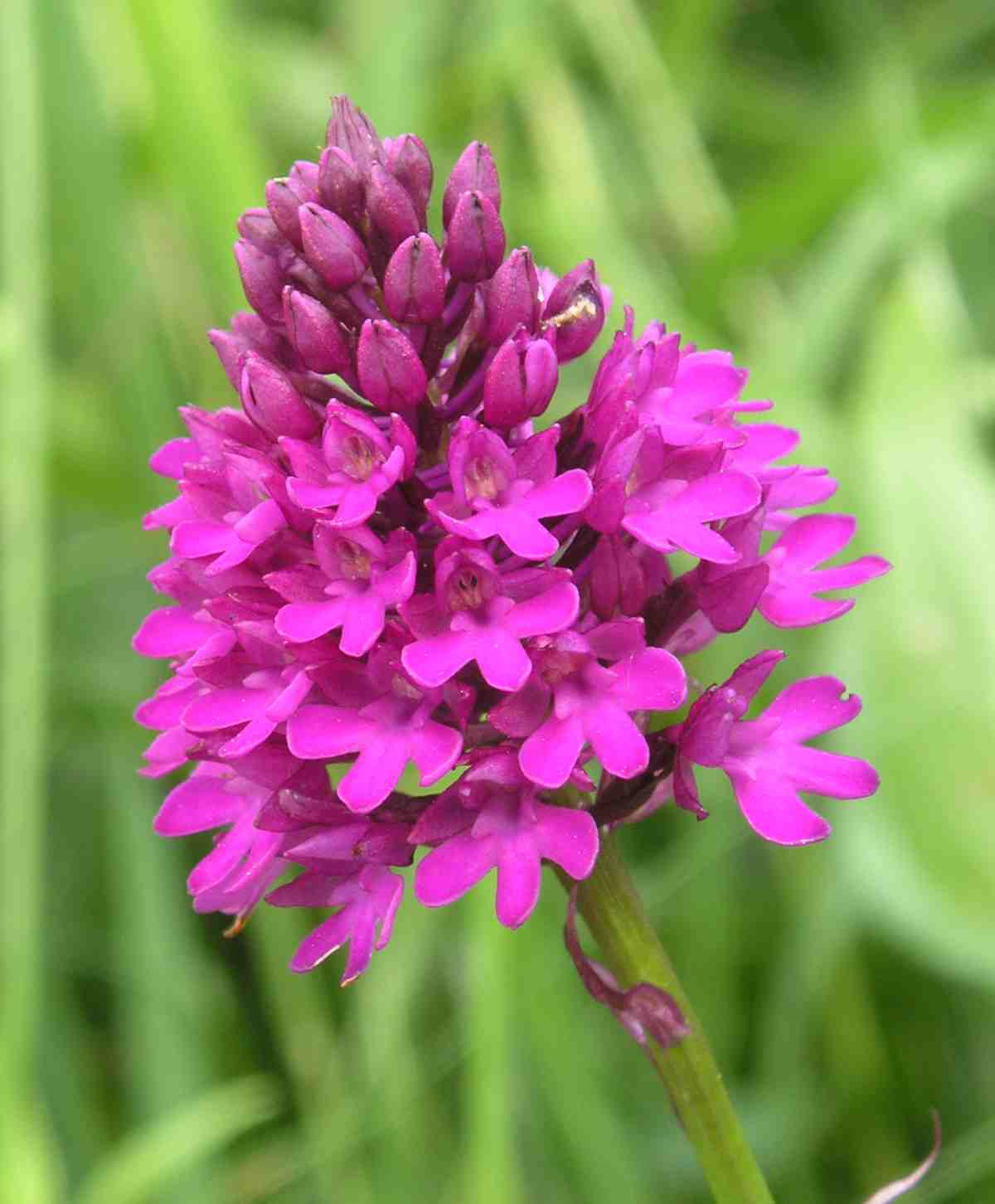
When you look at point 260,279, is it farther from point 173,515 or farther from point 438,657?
point 438,657

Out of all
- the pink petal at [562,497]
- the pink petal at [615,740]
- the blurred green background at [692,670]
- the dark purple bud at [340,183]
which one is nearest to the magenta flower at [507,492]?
the pink petal at [562,497]

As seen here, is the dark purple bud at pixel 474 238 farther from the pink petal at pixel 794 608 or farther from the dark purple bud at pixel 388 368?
the pink petal at pixel 794 608

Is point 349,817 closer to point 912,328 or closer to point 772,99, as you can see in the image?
point 912,328

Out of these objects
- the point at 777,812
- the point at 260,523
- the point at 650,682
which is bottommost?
the point at 777,812

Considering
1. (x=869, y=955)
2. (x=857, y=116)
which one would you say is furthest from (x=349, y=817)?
(x=857, y=116)

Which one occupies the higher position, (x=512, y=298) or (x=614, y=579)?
(x=512, y=298)

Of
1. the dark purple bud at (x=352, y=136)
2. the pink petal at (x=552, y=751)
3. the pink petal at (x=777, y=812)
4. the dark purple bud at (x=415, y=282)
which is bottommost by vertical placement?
the pink petal at (x=777, y=812)

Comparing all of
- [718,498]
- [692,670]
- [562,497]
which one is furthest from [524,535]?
[692,670]

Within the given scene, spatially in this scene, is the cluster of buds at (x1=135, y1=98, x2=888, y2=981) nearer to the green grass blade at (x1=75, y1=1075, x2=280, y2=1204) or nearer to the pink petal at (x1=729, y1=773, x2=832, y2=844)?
the pink petal at (x1=729, y1=773, x2=832, y2=844)
